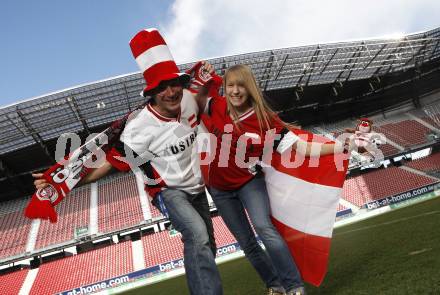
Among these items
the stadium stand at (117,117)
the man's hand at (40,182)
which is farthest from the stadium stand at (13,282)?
the man's hand at (40,182)

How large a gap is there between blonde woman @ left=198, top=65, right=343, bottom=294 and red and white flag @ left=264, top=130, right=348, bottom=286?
18 centimetres

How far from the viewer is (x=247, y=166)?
11.4 feet

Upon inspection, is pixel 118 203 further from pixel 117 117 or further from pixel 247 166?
pixel 247 166

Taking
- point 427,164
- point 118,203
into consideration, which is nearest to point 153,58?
point 118,203

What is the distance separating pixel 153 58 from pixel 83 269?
20577 millimetres

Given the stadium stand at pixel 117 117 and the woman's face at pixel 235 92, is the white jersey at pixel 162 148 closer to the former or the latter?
the woman's face at pixel 235 92

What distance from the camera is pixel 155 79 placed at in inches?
126

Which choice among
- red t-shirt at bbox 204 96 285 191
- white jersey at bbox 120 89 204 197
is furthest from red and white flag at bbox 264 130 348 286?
white jersey at bbox 120 89 204 197

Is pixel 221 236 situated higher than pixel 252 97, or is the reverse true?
pixel 221 236

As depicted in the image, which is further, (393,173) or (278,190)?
(393,173)

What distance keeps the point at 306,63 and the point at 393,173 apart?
1051 cm

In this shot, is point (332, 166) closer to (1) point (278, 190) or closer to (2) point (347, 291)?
(1) point (278, 190)

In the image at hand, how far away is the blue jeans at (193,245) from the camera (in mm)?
2857

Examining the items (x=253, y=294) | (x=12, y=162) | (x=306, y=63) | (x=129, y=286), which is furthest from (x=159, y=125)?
(x=12, y=162)
